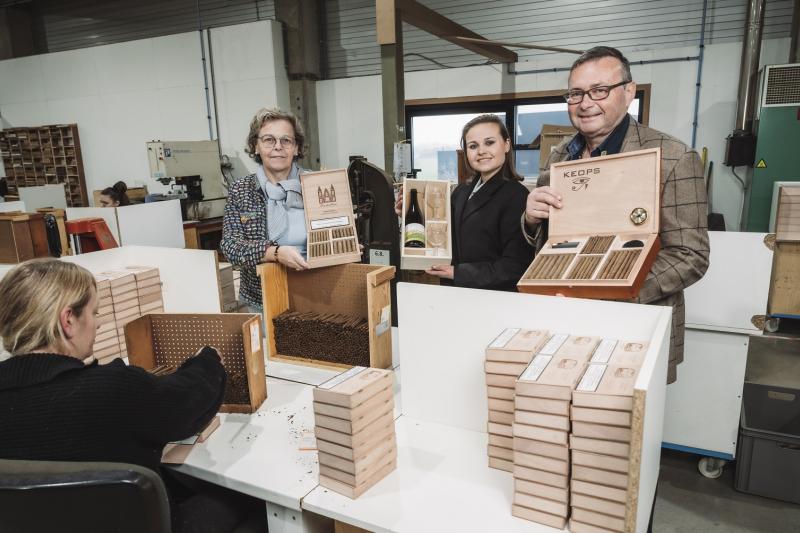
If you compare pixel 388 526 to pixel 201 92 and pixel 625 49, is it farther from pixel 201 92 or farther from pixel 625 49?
pixel 201 92

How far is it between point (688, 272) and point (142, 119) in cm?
853

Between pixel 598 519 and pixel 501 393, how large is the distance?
0.35 metres

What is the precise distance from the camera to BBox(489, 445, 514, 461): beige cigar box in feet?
4.49

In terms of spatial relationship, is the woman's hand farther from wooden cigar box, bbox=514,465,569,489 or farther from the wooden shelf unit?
the wooden shelf unit

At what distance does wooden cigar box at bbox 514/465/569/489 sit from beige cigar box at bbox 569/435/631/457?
100mm

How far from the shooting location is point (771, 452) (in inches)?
96.5

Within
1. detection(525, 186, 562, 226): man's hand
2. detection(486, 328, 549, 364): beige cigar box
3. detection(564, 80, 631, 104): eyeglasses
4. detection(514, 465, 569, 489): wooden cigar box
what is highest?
detection(564, 80, 631, 104): eyeglasses

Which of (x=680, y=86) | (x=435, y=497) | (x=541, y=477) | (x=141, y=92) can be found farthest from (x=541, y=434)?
(x=141, y=92)

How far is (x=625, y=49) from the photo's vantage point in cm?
605

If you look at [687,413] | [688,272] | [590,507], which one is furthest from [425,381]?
[687,413]

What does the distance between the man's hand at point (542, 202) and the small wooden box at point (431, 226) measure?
1.27ft

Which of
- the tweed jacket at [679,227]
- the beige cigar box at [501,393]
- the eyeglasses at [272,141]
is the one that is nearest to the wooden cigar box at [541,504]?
the beige cigar box at [501,393]

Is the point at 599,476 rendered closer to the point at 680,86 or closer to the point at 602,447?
the point at 602,447

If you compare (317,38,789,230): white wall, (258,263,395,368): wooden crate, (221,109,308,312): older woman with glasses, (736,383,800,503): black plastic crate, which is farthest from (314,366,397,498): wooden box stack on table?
(317,38,789,230): white wall
